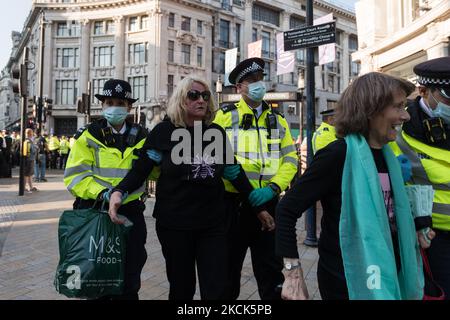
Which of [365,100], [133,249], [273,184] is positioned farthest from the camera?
[273,184]

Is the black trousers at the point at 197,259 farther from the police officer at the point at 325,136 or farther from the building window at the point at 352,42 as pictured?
the building window at the point at 352,42

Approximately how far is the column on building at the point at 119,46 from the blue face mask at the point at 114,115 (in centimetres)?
3925

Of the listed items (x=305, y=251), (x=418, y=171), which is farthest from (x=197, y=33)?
(x=418, y=171)

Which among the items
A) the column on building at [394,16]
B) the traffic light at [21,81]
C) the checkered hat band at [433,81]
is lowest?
the checkered hat band at [433,81]

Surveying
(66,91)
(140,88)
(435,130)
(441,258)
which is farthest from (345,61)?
(441,258)

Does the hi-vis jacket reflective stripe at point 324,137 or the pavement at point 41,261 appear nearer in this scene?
the pavement at point 41,261

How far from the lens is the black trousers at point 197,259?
2.62 metres

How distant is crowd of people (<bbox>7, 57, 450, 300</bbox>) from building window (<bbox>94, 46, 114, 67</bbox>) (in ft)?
135

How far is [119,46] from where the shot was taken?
133 ft

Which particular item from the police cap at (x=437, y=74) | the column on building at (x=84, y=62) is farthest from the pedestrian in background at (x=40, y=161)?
the column on building at (x=84, y=62)

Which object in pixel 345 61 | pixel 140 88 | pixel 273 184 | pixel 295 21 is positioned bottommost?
pixel 273 184

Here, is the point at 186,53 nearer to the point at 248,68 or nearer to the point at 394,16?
the point at 394,16

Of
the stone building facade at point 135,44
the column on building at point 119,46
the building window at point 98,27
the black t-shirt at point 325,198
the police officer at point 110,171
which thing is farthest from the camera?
the building window at point 98,27

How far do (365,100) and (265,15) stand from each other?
49.7 meters
